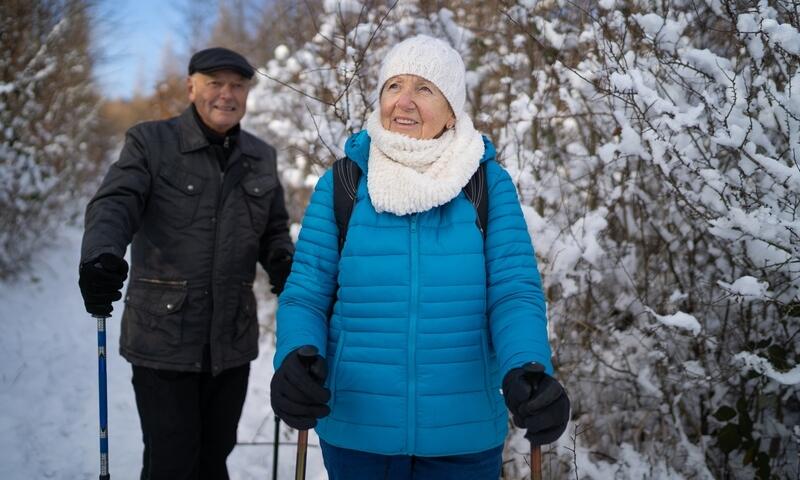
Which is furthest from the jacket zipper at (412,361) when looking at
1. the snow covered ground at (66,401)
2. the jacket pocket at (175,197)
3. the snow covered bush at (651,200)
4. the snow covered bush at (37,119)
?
the snow covered bush at (37,119)

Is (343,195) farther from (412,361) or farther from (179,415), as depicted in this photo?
(179,415)

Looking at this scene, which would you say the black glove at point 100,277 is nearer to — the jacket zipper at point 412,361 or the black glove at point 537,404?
the jacket zipper at point 412,361

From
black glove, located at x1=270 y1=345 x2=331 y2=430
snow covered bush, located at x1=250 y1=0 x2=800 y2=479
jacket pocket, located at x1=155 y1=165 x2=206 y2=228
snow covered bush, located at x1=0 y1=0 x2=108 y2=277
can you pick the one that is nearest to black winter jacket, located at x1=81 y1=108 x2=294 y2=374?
jacket pocket, located at x1=155 y1=165 x2=206 y2=228

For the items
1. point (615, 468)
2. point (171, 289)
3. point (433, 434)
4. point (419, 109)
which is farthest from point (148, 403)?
point (615, 468)

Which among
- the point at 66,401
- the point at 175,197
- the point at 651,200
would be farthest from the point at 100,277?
the point at 66,401

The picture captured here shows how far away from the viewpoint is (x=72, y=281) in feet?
26.9

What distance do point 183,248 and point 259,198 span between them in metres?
0.42

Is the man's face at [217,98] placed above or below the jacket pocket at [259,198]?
above

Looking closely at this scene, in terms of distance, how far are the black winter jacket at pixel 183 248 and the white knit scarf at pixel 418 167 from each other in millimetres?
977

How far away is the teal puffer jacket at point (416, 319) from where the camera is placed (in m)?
1.74

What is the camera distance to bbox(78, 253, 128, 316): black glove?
209 centimetres

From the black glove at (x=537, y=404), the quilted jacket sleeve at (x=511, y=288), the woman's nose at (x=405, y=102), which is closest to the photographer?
the black glove at (x=537, y=404)

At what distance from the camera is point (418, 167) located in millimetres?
1894

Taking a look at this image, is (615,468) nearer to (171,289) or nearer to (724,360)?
(724,360)
